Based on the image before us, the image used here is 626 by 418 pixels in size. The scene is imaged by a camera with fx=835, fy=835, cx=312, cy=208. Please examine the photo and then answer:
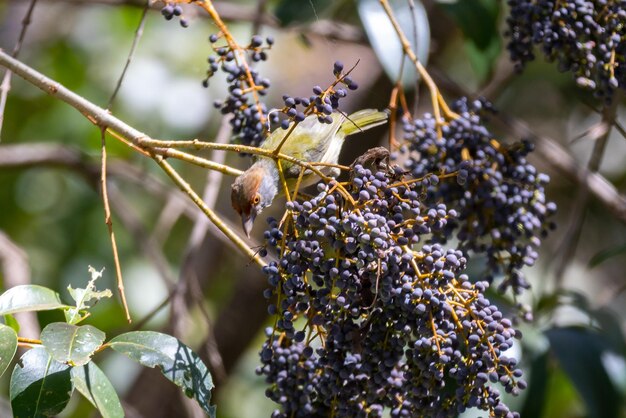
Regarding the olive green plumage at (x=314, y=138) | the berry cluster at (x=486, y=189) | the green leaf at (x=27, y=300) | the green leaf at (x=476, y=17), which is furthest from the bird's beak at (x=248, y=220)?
the green leaf at (x=476, y=17)

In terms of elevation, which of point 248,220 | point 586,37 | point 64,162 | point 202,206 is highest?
point 586,37

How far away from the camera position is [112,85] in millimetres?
4445

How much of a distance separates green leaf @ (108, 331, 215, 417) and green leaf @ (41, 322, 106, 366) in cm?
9

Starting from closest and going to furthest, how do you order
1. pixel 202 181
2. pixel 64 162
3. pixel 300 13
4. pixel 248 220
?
pixel 248 220 → pixel 300 13 → pixel 64 162 → pixel 202 181

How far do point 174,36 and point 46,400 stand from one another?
131 inches

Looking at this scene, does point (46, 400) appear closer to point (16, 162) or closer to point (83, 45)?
point (16, 162)

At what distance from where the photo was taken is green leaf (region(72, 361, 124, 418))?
1.55 meters

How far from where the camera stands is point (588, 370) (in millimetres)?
2596

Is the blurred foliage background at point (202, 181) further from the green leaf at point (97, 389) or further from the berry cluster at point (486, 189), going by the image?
the green leaf at point (97, 389)

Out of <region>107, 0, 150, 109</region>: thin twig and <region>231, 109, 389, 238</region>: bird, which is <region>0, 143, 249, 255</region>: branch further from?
<region>107, 0, 150, 109</region>: thin twig

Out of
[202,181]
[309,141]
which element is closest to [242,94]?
[309,141]

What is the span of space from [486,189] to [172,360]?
85 cm

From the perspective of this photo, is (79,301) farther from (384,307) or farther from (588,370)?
(588,370)

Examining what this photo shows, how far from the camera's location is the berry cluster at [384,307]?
5.05 feet
